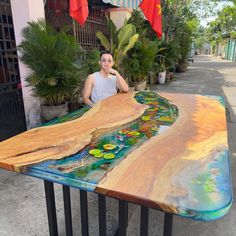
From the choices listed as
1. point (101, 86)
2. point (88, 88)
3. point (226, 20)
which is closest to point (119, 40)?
point (101, 86)

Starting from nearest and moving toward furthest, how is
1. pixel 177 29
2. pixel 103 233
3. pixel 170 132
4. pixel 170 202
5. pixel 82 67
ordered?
pixel 170 202
pixel 103 233
pixel 170 132
pixel 82 67
pixel 177 29

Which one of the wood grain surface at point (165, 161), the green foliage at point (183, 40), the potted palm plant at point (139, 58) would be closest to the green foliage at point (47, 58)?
the wood grain surface at point (165, 161)

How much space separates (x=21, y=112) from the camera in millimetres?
3713

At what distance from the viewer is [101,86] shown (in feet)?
10.2

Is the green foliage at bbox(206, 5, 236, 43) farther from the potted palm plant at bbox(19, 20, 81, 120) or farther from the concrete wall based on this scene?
the potted palm plant at bbox(19, 20, 81, 120)

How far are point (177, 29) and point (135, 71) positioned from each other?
21.7 ft

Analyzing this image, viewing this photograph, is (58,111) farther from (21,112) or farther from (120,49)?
(120,49)

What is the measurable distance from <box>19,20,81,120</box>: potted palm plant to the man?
1.64ft

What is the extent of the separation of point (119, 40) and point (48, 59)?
2.92 m

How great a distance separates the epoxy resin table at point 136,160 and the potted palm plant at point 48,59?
1.47m

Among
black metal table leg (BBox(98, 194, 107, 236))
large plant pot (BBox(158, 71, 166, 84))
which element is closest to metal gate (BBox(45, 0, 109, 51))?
black metal table leg (BBox(98, 194, 107, 236))

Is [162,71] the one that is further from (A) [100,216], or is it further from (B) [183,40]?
(A) [100,216]

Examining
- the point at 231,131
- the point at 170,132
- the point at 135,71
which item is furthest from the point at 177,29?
the point at 170,132

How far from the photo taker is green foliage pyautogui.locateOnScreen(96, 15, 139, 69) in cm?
568
